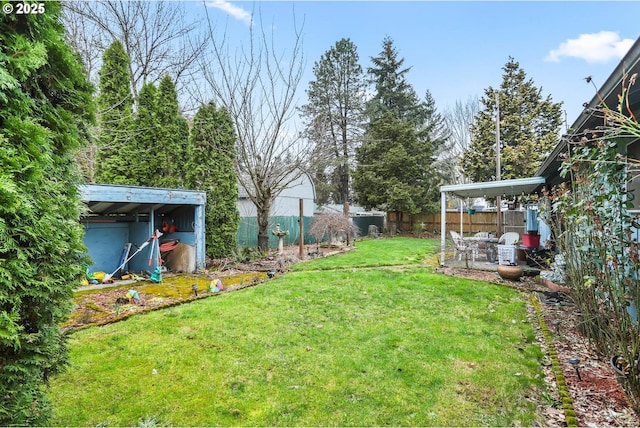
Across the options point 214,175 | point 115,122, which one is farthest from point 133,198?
point 115,122

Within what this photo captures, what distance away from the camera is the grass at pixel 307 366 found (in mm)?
2498

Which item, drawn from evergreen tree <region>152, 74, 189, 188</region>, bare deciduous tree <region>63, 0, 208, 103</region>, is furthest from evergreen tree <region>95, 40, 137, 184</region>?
bare deciduous tree <region>63, 0, 208, 103</region>

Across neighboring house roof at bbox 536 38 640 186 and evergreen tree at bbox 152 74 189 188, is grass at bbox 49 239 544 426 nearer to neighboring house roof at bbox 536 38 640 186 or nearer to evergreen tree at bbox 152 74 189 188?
neighboring house roof at bbox 536 38 640 186

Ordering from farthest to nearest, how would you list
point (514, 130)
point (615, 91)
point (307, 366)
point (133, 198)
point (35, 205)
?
1. point (514, 130)
2. point (133, 198)
3. point (307, 366)
4. point (615, 91)
5. point (35, 205)

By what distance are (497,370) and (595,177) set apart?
2.14m

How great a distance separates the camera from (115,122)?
8.91m

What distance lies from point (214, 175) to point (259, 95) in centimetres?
279

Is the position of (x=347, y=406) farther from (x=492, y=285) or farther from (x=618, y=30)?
(x=618, y=30)

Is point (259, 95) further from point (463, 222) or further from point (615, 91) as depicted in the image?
point (463, 222)

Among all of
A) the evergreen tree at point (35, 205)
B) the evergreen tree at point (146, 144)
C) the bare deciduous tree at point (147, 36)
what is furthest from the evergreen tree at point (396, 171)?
the evergreen tree at point (35, 205)

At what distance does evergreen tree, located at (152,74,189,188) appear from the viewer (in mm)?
9312

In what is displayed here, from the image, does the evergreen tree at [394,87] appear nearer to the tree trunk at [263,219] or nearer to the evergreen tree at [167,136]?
the tree trunk at [263,219]

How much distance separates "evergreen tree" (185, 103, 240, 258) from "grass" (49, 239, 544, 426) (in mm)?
3872

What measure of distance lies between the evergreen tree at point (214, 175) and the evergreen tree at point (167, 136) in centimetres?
63
